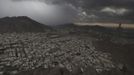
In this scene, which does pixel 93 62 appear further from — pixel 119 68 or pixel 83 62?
pixel 119 68

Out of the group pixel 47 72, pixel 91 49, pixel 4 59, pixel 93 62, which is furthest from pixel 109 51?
pixel 4 59

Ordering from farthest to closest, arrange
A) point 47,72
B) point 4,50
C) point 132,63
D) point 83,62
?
point 4,50, point 132,63, point 83,62, point 47,72

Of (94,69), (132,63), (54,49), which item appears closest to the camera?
(94,69)

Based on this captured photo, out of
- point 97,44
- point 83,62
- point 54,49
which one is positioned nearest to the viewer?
point 83,62

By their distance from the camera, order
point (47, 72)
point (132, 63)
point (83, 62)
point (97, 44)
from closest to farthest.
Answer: point (47, 72), point (83, 62), point (132, 63), point (97, 44)

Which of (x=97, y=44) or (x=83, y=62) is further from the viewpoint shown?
(x=97, y=44)

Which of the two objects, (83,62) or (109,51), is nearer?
(83,62)

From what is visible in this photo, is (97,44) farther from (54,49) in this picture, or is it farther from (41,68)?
(41,68)

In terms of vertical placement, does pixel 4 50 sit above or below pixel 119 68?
above

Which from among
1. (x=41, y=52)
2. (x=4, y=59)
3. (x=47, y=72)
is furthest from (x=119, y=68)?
(x=4, y=59)
